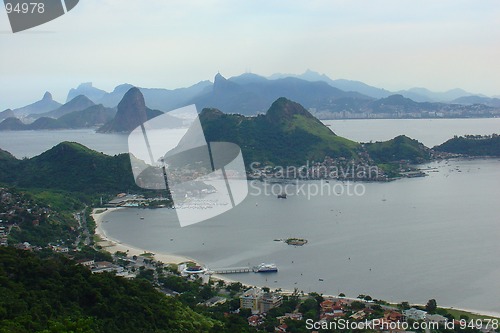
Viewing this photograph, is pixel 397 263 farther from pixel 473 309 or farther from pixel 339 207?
pixel 339 207

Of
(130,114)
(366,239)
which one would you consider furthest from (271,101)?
(366,239)

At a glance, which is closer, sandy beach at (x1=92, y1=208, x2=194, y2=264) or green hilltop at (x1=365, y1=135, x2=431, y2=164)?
sandy beach at (x1=92, y1=208, x2=194, y2=264)

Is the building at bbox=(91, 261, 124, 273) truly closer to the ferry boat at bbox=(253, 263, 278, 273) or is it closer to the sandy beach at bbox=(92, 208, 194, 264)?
the sandy beach at bbox=(92, 208, 194, 264)

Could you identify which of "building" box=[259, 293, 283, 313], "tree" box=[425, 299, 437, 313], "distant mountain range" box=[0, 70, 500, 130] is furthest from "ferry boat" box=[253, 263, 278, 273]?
"distant mountain range" box=[0, 70, 500, 130]

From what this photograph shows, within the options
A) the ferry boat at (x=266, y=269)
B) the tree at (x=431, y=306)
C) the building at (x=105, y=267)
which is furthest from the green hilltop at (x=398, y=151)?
the tree at (x=431, y=306)

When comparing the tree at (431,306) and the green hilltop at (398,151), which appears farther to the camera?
the green hilltop at (398,151)

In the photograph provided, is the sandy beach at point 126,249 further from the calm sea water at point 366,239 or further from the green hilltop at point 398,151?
the green hilltop at point 398,151

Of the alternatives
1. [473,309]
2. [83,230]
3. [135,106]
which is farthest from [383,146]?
[135,106]

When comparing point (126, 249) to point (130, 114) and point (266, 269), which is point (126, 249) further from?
point (130, 114)
